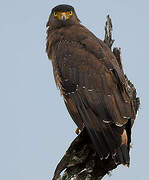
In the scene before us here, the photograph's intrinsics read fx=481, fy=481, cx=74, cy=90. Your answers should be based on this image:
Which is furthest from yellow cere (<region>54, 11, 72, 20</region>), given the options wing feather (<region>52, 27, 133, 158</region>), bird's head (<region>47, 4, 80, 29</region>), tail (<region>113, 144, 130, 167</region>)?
tail (<region>113, 144, 130, 167</region>)

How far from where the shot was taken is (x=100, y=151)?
6980 mm

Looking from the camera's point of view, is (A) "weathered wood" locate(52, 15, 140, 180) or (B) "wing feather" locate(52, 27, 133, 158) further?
(A) "weathered wood" locate(52, 15, 140, 180)

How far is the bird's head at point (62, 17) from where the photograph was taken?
978cm

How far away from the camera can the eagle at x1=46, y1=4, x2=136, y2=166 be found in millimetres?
7070

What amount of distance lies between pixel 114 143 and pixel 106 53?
2044 millimetres

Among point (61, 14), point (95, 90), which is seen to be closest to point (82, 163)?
point (95, 90)

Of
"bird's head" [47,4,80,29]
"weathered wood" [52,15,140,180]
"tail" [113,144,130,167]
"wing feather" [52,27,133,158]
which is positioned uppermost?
"bird's head" [47,4,80,29]

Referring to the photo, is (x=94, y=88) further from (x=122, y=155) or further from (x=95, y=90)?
(x=122, y=155)

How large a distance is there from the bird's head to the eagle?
0.83 ft

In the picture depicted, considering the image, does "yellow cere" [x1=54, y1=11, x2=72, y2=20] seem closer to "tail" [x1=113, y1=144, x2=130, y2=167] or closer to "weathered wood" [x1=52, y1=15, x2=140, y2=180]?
"weathered wood" [x1=52, y1=15, x2=140, y2=180]

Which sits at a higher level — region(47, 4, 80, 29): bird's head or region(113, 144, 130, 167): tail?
→ region(47, 4, 80, 29): bird's head

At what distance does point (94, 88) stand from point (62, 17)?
250cm

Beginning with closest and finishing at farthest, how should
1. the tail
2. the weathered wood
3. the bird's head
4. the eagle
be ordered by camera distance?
1. the tail
2. the eagle
3. the weathered wood
4. the bird's head

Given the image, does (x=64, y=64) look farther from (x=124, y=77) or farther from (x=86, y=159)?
(x=86, y=159)
